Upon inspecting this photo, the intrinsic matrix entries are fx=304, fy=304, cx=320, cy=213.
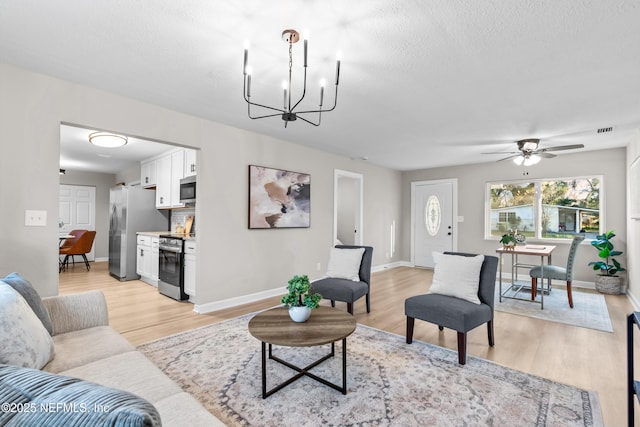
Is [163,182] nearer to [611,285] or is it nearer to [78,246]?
[78,246]

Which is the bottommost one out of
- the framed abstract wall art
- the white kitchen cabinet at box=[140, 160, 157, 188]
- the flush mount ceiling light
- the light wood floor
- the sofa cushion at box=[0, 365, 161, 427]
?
the light wood floor

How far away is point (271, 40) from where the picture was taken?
2.08 meters

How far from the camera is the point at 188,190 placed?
4.63 m

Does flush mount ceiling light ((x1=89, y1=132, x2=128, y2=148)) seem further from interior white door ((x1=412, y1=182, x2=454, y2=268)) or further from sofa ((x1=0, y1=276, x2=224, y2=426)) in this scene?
interior white door ((x1=412, y1=182, x2=454, y2=268))

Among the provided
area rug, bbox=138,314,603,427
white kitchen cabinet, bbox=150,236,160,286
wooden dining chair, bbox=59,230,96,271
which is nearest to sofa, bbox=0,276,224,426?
area rug, bbox=138,314,603,427

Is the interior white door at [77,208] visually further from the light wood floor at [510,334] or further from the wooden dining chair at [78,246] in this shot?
the light wood floor at [510,334]

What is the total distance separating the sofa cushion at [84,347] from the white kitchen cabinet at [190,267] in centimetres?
204

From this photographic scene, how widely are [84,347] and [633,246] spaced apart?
20.6ft

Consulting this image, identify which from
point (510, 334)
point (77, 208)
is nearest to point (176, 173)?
point (77, 208)

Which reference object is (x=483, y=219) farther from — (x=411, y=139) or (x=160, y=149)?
(x=160, y=149)

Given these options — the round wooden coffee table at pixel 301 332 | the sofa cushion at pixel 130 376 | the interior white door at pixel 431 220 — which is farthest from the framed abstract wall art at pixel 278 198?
the interior white door at pixel 431 220

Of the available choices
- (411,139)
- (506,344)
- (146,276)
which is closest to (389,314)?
(506,344)

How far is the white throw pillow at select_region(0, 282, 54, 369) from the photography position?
4.13 feet

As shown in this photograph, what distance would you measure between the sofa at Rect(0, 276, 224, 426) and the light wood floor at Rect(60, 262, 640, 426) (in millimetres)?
989
